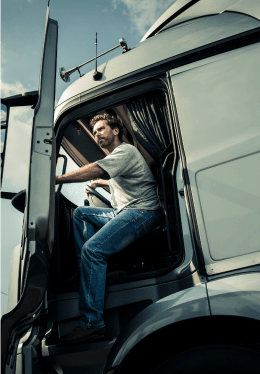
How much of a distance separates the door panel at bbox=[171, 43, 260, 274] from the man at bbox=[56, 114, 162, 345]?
507 mm

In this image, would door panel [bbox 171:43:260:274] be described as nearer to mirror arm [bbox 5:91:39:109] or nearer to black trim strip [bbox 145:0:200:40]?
black trim strip [bbox 145:0:200:40]

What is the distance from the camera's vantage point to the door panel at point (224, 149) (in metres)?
1.44

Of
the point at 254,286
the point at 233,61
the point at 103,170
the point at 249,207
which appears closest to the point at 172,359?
the point at 254,286

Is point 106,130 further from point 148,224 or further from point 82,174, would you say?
point 148,224

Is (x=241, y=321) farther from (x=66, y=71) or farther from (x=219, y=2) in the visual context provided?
(x=66, y=71)

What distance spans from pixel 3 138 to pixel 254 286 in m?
1.43

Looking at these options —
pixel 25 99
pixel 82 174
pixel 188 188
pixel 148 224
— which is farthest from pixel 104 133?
pixel 188 188

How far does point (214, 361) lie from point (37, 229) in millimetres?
999

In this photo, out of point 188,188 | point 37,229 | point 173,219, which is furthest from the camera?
point 173,219

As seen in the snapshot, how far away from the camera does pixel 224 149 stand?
1553mm

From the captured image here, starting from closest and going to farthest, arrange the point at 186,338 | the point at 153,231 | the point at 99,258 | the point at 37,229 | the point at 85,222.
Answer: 1. the point at 186,338
2. the point at 37,229
3. the point at 99,258
4. the point at 153,231
5. the point at 85,222

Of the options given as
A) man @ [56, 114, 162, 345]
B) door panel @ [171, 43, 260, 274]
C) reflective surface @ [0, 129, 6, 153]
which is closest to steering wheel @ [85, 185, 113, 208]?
man @ [56, 114, 162, 345]

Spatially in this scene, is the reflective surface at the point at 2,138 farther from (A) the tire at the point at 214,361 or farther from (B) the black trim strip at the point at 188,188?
(A) the tire at the point at 214,361

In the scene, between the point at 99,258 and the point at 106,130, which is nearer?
the point at 99,258
